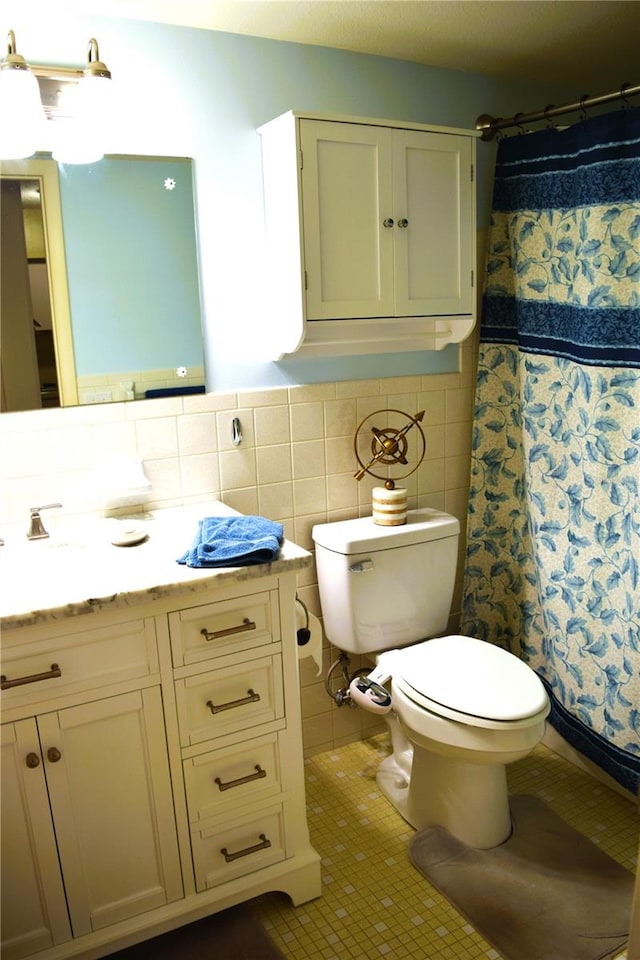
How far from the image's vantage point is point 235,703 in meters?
1.70

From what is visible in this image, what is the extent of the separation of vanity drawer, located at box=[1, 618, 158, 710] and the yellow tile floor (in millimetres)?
767

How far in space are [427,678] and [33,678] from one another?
97 cm

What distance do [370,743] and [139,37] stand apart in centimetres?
215

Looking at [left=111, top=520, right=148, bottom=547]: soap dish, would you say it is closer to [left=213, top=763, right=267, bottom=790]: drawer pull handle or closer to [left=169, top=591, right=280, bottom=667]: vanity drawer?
[left=169, top=591, right=280, bottom=667]: vanity drawer

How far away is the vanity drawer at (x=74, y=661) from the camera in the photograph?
4.77 ft

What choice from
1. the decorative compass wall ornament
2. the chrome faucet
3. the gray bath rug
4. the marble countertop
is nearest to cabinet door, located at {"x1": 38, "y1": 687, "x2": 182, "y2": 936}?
the marble countertop

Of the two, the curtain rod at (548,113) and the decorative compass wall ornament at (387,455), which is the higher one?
the curtain rod at (548,113)

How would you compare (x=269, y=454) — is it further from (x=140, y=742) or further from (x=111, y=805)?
(x=111, y=805)

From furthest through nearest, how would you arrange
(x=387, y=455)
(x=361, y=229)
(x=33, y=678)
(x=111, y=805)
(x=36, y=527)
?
(x=387, y=455), (x=361, y=229), (x=36, y=527), (x=111, y=805), (x=33, y=678)

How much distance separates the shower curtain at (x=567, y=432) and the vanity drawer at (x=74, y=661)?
129 centimetres


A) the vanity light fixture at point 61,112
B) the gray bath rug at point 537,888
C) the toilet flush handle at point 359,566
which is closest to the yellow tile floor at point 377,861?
the gray bath rug at point 537,888

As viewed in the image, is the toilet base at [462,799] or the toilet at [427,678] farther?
the toilet base at [462,799]

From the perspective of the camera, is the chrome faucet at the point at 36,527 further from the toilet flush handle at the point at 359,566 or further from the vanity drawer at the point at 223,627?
the toilet flush handle at the point at 359,566

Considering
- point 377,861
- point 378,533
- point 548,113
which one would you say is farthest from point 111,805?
point 548,113
